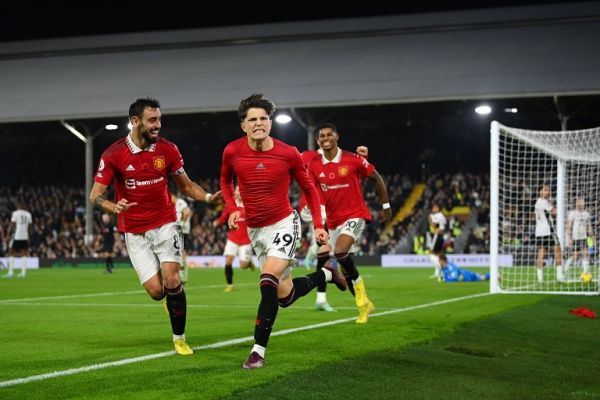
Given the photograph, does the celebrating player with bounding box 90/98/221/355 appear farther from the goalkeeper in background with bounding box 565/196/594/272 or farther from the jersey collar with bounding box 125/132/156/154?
the goalkeeper in background with bounding box 565/196/594/272

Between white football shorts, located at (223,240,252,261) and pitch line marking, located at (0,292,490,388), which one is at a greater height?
white football shorts, located at (223,240,252,261)

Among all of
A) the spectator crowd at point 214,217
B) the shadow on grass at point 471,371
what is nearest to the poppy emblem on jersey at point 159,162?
the shadow on grass at point 471,371

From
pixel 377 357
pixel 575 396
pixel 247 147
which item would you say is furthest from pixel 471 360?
pixel 247 147

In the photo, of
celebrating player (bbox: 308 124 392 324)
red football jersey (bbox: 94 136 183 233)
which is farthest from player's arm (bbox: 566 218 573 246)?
red football jersey (bbox: 94 136 183 233)

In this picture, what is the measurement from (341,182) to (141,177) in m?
4.21

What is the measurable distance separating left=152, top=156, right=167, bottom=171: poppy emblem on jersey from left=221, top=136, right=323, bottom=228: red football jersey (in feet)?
2.41

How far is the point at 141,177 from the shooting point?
8.79m

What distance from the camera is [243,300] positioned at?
1669 centimetres

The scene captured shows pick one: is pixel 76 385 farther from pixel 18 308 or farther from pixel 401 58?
pixel 401 58

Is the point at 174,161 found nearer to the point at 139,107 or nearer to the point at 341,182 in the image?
the point at 139,107

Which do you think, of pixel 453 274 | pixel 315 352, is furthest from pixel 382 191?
pixel 453 274

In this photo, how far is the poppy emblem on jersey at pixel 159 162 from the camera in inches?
347

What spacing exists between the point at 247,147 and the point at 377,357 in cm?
226

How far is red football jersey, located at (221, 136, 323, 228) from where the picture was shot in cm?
834
